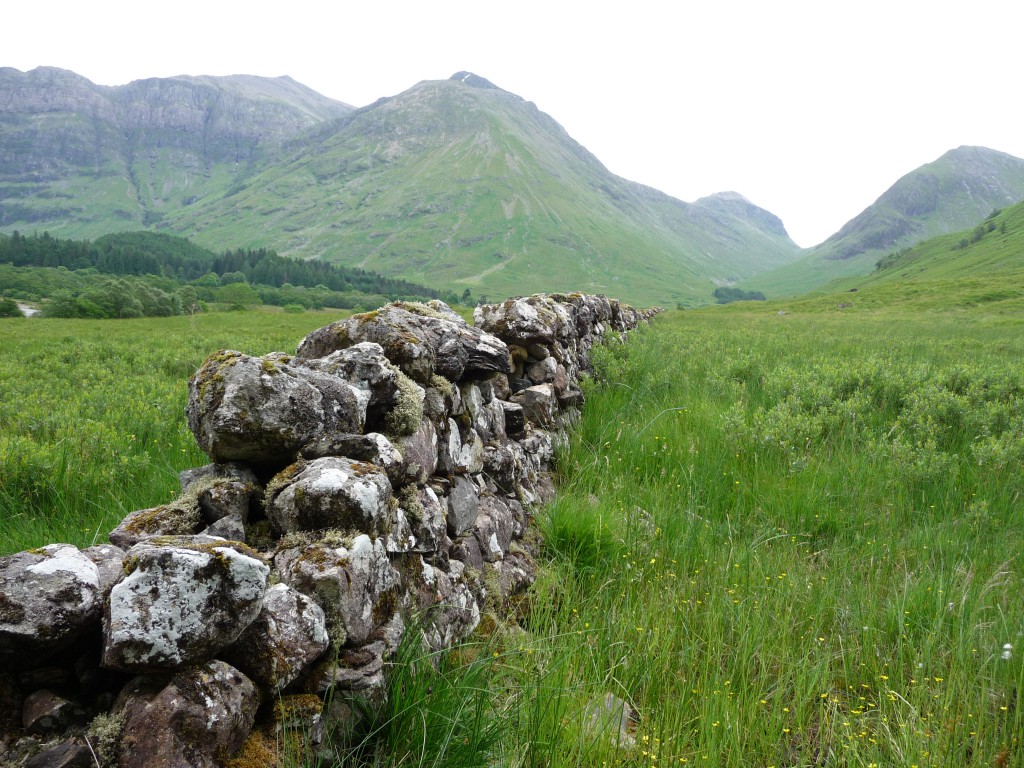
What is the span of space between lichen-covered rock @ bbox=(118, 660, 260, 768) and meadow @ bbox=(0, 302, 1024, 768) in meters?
0.72

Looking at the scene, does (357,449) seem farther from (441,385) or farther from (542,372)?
(542,372)

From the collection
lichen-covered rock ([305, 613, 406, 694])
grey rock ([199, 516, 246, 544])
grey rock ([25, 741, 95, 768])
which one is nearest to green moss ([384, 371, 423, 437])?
grey rock ([199, 516, 246, 544])

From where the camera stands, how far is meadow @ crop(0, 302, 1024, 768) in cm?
258

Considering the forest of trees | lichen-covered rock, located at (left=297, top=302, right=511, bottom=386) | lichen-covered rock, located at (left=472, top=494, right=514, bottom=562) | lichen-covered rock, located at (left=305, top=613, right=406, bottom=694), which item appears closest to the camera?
lichen-covered rock, located at (left=305, top=613, right=406, bottom=694)

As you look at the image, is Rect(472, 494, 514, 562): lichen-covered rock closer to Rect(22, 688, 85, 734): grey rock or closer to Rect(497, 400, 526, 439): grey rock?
Rect(497, 400, 526, 439): grey rock

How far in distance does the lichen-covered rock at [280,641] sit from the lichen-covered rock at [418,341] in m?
2.22

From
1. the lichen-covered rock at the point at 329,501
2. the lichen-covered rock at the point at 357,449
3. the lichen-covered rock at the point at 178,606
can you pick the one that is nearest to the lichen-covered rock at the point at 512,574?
the lichen-covered rock at the point at 357,449

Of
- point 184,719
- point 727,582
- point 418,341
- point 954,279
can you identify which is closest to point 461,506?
point 418,341

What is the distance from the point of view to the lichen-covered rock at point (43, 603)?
155 centimetres

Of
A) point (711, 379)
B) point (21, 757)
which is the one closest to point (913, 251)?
point (711, 379)

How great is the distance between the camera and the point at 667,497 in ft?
17.8

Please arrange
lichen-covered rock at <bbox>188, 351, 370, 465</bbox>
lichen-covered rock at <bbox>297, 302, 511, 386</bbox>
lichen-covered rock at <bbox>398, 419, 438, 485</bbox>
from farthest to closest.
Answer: lichen-covered rock at <bbox>297, 302, 511, 386</bbox> < lichen-covered rock at <bbox>398, 419, 438, 485</bbox> < lichen-covered rock at <bbox>188, 351, 370, 465</bbox>

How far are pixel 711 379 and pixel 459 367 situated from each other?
23.5 ft

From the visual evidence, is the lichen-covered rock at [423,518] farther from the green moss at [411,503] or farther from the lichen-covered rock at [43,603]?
the lichen-covered rock at [43,603]
